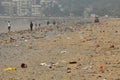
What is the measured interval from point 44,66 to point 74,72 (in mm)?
1963

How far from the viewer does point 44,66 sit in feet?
43.4

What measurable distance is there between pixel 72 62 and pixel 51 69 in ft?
4.57

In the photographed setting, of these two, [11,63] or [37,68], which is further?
[11,63]

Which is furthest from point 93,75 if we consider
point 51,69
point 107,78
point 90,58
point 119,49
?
point 119,49

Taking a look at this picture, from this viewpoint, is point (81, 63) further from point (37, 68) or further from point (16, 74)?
point (16, 74)

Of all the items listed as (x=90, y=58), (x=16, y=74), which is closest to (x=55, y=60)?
(x=90, y=58)

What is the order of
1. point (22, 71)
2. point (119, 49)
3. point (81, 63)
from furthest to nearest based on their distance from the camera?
point (119, 49) < point (81, 63) < point (22, 71)

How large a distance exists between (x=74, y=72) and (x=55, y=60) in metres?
3.30

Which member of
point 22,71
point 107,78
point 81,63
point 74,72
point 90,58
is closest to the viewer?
point 107,78

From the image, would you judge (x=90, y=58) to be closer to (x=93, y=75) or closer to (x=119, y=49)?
(x=119, y=49)

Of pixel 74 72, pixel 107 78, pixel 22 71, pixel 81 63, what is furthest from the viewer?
pixel 81 63

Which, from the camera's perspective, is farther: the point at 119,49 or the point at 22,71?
the point at 119,49

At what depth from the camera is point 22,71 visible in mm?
12234

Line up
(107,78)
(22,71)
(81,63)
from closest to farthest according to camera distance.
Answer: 1. (107,78)
2. (22,71)
3. (81,63)
